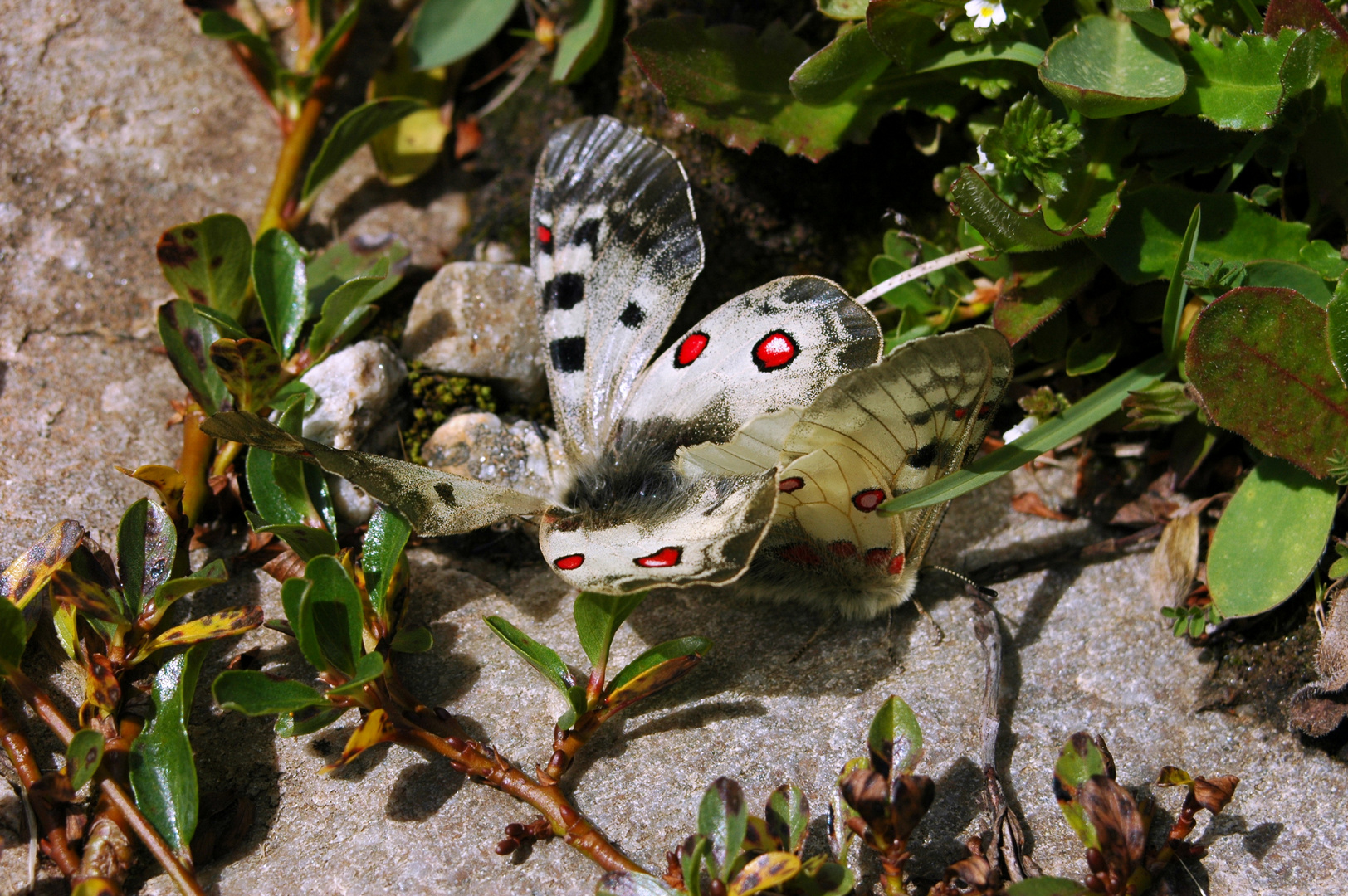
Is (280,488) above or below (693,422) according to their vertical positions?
above

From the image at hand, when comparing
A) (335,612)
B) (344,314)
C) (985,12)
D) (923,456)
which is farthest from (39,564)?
(985,12)

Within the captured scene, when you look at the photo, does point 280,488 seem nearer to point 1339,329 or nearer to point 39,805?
point 39,805

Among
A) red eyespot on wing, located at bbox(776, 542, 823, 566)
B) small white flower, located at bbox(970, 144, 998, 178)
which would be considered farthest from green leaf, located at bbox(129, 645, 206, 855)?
small white flower, located at bbox(970, 144, 998, 178)

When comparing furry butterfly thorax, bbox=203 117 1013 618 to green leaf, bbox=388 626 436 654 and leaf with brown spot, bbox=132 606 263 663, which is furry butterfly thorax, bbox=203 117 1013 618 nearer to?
green leaf, bbox=388 626 436 654

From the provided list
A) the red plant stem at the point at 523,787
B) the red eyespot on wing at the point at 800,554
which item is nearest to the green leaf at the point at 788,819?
the red plant stem at the point at 523,787

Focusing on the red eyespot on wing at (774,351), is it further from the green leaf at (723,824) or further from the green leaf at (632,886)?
the green leaf at (632,886)

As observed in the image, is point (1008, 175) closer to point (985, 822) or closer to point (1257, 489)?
point (1257, 489)

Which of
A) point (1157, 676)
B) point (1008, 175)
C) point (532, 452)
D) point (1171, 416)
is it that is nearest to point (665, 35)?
point (1008, 175)
